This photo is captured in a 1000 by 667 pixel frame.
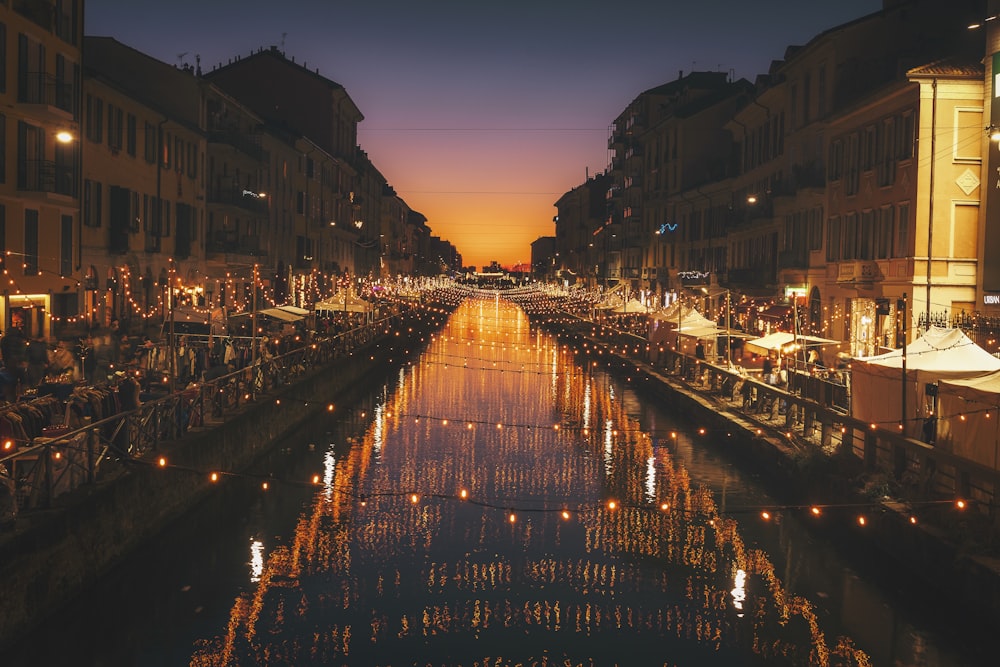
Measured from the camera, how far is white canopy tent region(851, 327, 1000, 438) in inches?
703

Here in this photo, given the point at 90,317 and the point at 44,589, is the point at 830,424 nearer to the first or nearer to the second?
the point at 44,589

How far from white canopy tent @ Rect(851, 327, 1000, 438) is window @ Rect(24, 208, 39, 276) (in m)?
21.8

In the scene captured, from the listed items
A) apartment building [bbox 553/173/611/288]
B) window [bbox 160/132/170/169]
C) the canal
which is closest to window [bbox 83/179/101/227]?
window [bbox 160/132/170/169]

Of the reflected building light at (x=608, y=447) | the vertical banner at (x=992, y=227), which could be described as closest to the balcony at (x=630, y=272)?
the reflected building light at (x=608, y=447)

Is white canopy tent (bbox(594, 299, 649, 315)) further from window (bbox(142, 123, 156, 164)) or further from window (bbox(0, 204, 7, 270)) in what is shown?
window (bbox(0, 204, 7, 270))

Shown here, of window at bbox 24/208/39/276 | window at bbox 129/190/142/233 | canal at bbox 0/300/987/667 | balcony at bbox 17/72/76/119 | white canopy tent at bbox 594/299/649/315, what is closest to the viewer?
canal at bbox 0/300/987/667

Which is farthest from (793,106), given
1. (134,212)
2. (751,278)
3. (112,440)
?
(112,440)

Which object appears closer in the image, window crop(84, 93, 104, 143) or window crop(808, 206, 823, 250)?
window crop(84, 93, 104, 143)

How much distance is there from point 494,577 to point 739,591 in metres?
3.75

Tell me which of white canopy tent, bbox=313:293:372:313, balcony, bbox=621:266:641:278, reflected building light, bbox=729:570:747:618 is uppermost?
balcony, bbox=621:266:641:278

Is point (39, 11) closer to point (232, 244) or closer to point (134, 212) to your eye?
point (134, 212)

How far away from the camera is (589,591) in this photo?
16562mm

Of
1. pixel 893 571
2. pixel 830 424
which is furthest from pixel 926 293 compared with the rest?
pixel 893 571

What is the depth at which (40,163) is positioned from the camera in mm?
30828
